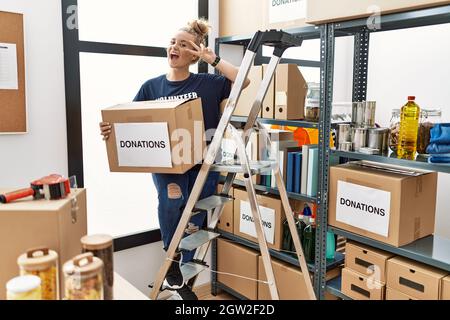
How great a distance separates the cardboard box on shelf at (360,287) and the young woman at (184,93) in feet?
2.72

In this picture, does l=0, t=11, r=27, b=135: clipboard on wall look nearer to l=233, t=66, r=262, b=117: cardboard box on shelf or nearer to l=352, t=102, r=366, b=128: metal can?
l=233, t=66, r=262, b=117: cardboard box on shelf

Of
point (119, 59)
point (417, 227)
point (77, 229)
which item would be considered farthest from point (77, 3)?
point (417, 227)

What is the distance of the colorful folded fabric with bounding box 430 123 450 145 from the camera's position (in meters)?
1.76

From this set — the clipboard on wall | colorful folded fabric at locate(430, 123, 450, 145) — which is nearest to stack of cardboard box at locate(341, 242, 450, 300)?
colorful folded fabric at locate(430, 123, 450, 145)

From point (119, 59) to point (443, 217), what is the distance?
103 inches

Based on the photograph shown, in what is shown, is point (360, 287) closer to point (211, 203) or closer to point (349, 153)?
point (349, 153)

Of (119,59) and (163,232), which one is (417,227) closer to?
(163,232)

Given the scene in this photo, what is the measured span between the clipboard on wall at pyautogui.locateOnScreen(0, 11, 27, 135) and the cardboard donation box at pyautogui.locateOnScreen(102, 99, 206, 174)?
21.5 inches

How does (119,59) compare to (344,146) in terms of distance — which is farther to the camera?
(119,59)

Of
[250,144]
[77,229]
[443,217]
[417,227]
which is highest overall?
[250,144]

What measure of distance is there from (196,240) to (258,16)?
1485 millimetres

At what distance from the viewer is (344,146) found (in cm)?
214

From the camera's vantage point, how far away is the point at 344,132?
2148mm

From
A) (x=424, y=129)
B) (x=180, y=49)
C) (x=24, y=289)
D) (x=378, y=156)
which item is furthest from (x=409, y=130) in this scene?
(x=24, y=289)
